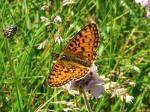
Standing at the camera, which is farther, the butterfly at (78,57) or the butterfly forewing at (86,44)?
the butterfly forewing at (86,44)

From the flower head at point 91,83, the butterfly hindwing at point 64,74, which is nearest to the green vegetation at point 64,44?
the flower head at point 91,83

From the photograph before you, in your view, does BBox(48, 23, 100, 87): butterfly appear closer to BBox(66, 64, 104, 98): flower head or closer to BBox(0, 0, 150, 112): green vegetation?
BBox(66, 64, 104, 98): flower head

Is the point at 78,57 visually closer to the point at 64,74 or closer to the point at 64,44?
the point at 64,74

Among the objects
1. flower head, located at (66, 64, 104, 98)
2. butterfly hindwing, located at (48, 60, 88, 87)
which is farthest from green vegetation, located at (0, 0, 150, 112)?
butterfly hindwing, located at (48, 60, 88, 87)

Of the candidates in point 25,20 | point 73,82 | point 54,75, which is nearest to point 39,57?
point 25,20

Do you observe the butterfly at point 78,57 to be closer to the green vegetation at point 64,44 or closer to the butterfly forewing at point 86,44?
the butterfly forewing at point 86,44

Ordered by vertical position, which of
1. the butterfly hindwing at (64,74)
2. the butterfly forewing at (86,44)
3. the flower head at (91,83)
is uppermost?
the butterfly forewing at (86,44)

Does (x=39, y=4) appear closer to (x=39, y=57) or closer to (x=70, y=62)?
(x=39, y=57)
